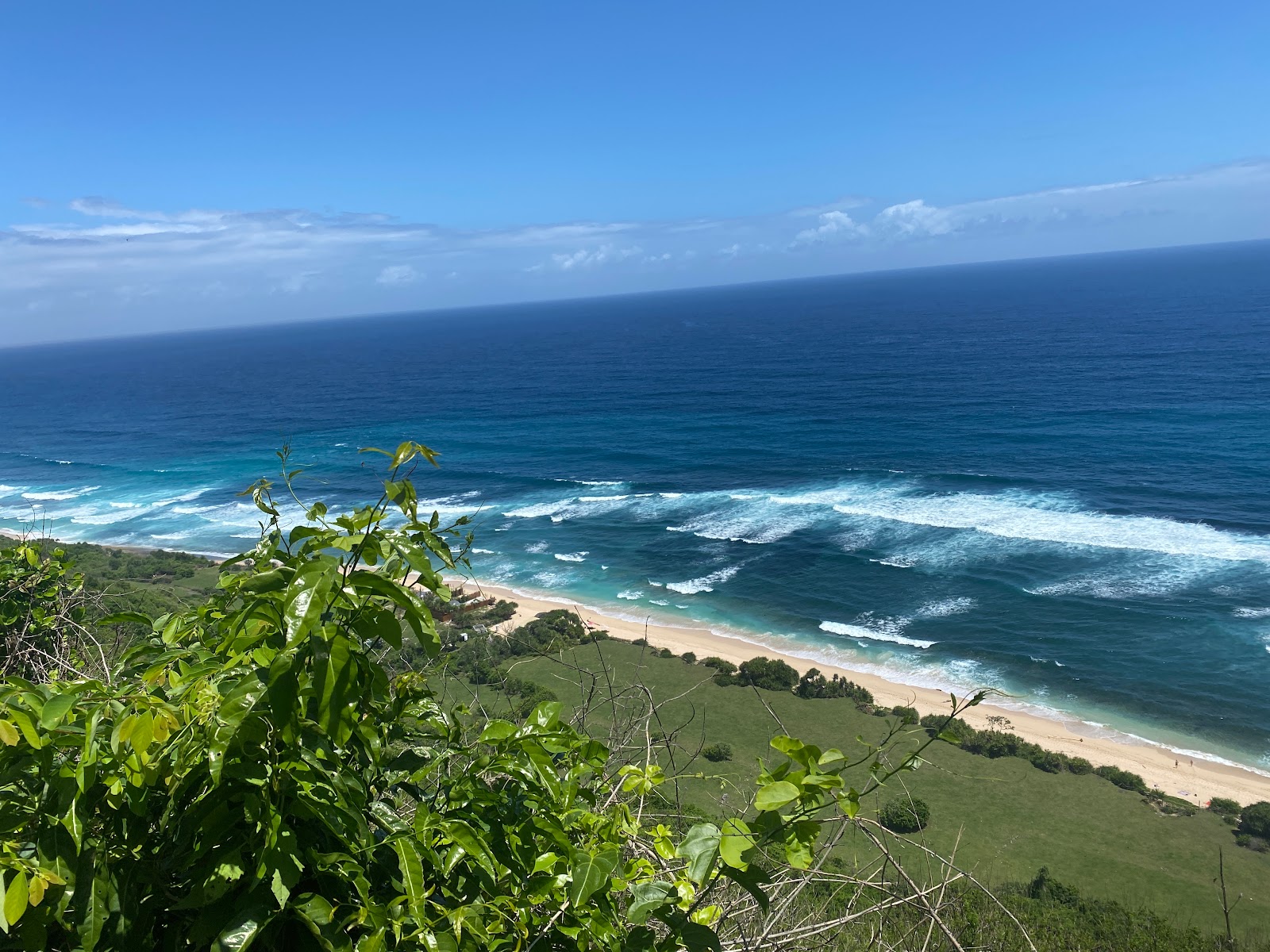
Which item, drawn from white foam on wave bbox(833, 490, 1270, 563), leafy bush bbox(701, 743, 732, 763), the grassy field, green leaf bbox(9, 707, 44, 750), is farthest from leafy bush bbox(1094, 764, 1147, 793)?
green leaf bbox(9, 707, 44, 750)

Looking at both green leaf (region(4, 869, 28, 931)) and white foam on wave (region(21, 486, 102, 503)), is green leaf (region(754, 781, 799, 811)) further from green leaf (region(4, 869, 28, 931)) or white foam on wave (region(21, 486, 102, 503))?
white foam on wave (region(21, 486, 102, 503))

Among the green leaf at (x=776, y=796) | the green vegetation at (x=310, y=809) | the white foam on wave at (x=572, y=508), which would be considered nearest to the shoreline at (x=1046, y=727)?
the white foam on wave at (x=572, y=508)

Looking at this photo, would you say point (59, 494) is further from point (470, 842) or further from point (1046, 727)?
point (470, 842)

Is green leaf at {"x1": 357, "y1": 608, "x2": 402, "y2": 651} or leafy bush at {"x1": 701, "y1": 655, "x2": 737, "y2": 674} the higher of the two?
green leaf at {"x1": 357, "y1": 608, "x2": 402, "y2": 651}

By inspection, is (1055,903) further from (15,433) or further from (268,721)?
(15,433)

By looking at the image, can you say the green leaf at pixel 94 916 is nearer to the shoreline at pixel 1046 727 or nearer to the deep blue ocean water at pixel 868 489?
the shoreline at pixel 1046 727

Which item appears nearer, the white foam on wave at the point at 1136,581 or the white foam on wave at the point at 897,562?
the white foam on wave at the point at 1136,581
